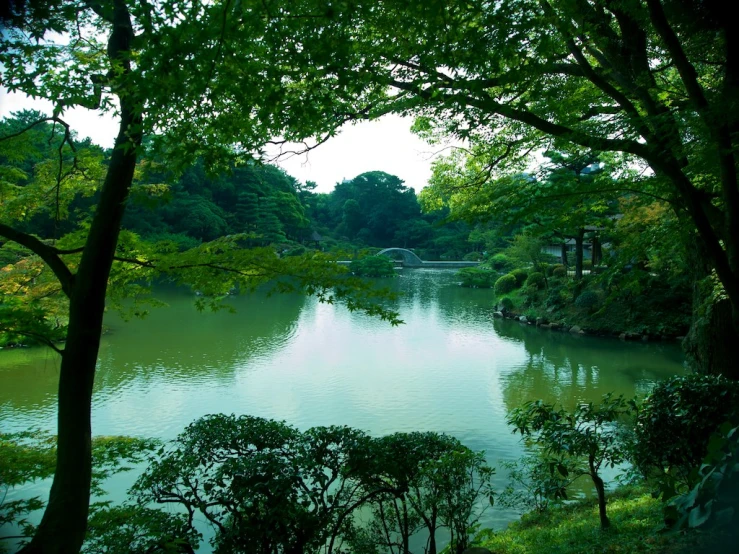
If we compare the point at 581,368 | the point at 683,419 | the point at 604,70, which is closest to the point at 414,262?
the point at 581,368

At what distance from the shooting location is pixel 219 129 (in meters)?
2.45

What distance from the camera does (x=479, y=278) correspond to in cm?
2328

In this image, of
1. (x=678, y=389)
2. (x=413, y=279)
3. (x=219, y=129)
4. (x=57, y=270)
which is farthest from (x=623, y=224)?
(x=413, y=279)

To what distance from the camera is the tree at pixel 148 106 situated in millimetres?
1941

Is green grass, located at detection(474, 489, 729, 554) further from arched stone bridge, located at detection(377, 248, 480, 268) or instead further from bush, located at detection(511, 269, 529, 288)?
arched stone bridge, located at detection(377, 248, 480, 268)

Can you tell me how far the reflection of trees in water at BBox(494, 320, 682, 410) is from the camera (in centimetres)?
796

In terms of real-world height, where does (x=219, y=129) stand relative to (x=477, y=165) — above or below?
below

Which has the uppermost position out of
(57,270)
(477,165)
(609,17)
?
(609,17)

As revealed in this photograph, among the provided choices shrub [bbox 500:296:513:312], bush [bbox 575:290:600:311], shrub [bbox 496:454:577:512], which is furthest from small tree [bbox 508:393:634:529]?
shrub [bbox 500:296:513:312]

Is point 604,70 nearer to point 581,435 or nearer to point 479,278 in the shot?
point 581,435

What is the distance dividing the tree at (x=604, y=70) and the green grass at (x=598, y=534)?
134 cm

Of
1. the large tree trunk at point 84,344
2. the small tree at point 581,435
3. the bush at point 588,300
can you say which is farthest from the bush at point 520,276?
the large tree trunk at point 84,344

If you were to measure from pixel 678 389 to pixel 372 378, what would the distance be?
589 centimetres

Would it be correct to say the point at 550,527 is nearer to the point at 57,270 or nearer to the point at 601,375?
the point at 57,270
